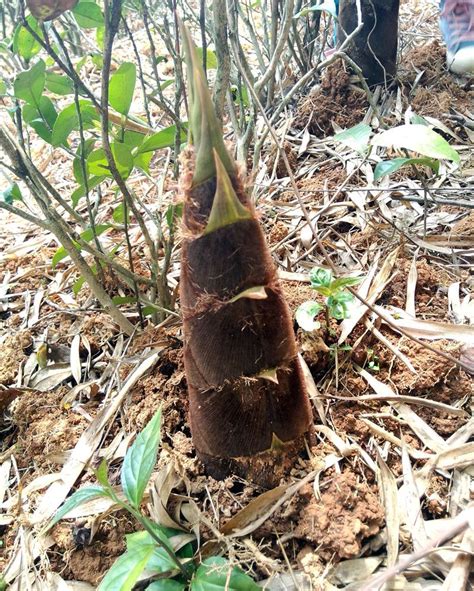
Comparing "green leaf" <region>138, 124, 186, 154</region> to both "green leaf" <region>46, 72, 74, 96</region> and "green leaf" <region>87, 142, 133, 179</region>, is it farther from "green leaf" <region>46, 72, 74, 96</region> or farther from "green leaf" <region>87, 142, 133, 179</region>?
"green leaf" <region>46, 72, 74, 96</region>

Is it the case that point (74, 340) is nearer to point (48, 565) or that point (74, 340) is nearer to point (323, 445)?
point (48, 565)

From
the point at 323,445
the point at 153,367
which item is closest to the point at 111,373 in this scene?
the point at 153,367

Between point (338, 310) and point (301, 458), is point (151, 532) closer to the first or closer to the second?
point (301, 458)

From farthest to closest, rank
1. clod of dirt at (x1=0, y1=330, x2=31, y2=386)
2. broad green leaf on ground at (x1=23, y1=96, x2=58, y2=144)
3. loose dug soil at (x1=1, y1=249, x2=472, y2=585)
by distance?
clod of dirt at (x1=0, y1=330, x2=31, y2=386), broad green leaf on ground at (x1=23, y1=96, x2=58, y2=144), loose dug soil at (x1=1, y1=249, x2=472, y2=585)

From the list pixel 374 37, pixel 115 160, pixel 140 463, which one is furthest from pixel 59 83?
pixel 374 37

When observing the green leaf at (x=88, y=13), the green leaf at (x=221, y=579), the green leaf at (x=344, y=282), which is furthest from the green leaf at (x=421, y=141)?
the green leaf at (x=221, y=579)

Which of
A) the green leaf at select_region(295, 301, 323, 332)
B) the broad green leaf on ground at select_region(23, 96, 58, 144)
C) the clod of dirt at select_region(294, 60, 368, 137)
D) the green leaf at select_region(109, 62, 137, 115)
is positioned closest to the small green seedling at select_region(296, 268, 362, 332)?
the green leaf at select_region(295, 301, 323, 332)
